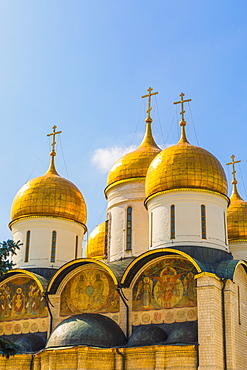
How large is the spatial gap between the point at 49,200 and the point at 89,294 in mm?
3760

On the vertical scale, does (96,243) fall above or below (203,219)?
above

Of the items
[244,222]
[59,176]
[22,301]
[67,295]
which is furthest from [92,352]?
[244,222]

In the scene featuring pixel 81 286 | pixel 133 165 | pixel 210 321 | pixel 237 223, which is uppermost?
pixel 133 165

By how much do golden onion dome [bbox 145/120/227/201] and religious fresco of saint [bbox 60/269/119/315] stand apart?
278 cm

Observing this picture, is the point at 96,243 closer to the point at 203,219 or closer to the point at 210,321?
the point at 203,219

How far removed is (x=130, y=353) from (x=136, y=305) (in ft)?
4.62

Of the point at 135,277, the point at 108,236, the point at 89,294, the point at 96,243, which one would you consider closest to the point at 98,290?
the point at 89,294

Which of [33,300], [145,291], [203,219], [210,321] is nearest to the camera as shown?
[210,321]

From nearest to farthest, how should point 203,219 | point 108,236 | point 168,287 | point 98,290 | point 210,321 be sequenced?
point 210,321
point 168,287
point 203,219
point 98,290
point 108,236

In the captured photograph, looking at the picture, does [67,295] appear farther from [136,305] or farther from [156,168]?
[156,168]

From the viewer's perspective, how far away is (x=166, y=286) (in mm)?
15586

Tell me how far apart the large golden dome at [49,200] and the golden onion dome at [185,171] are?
3242 mm

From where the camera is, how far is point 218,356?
14008mm

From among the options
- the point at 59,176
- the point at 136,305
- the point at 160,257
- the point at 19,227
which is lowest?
the point at 136,305
